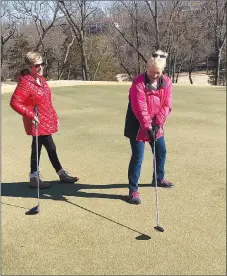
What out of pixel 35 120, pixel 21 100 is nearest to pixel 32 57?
pixel 21 100

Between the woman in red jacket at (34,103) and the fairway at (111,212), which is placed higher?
the woman in red jacket at (34,103)

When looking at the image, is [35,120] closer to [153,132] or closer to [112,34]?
[153,132]

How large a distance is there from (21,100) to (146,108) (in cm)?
130

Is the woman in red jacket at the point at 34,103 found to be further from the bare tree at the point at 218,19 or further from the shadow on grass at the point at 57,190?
the bare tree at the point at 218,19

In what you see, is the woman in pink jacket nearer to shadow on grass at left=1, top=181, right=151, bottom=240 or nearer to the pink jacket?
the pink jacket

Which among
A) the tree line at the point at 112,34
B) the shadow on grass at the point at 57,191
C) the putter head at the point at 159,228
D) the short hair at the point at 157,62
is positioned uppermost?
the tree line at the point at 112,34

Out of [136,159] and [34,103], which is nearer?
[136,159]

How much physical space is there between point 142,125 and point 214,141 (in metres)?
2.90

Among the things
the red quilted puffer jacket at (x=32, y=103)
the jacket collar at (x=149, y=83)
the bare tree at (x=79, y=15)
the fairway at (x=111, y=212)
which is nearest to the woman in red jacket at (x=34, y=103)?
the red quilted puffer jacket at (x=32, y=103)

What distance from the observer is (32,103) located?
4191mm

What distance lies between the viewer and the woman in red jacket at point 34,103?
4023mm

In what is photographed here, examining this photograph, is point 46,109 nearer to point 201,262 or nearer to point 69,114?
point 201,262

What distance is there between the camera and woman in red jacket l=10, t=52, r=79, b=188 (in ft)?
13.2

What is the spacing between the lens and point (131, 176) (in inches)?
159
